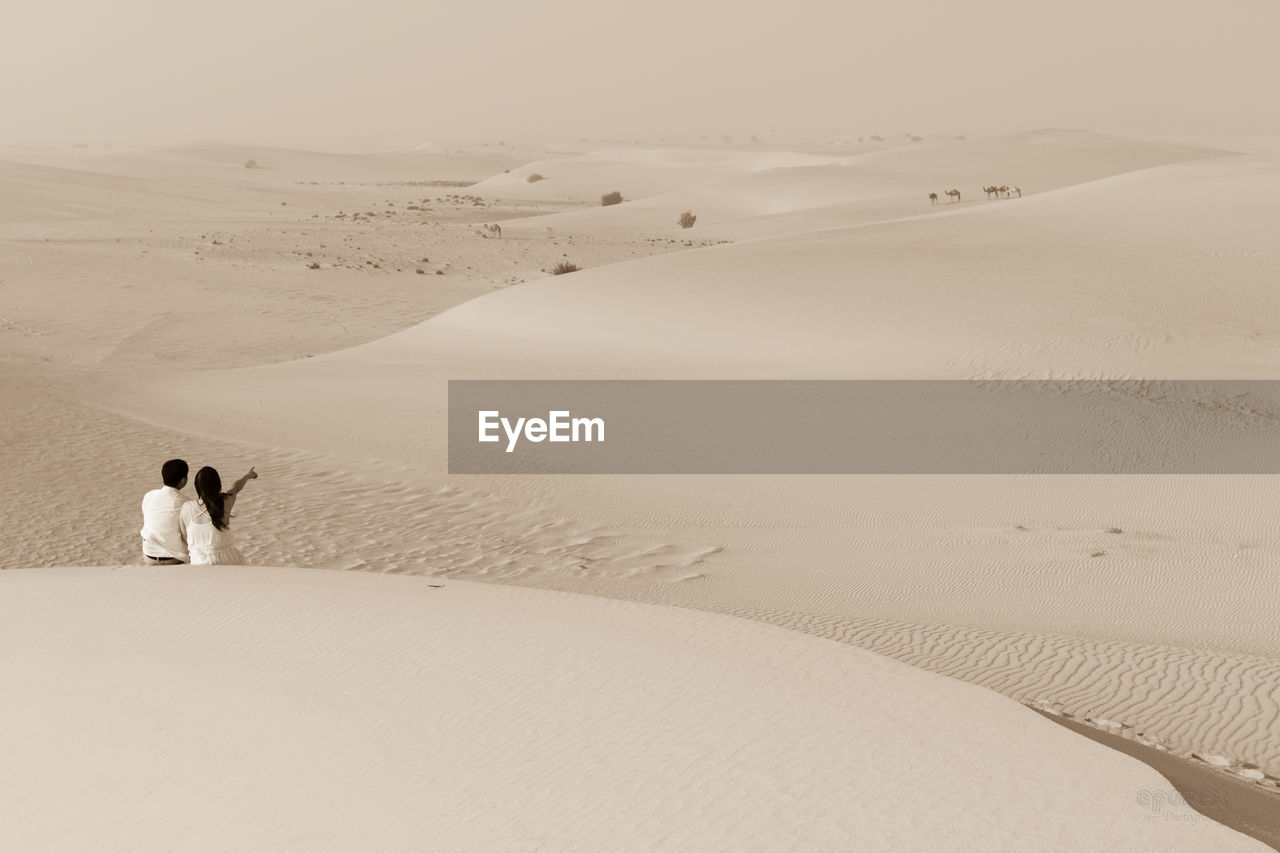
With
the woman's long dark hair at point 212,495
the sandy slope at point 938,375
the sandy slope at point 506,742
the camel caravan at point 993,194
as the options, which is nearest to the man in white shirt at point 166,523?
the woman's long dark hair at point 212,495

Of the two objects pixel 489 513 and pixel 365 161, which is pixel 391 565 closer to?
pixel 489 513

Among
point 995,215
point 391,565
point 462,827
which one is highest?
point 995,215

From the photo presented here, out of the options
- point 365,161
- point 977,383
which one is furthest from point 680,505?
point 365,161

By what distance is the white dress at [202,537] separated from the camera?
682 centimetres

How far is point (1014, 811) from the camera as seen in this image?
11.8 feet

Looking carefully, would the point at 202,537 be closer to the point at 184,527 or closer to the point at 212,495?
the point at 184,527

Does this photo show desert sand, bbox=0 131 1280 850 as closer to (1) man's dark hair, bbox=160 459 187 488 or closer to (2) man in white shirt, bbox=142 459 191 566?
(2) man in white shirt, bbox=142 459 191 566

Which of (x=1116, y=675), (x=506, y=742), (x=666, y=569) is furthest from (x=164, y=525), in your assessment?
(x=1116, y=675)

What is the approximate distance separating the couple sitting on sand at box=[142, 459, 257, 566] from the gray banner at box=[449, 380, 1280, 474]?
5161 millimetres

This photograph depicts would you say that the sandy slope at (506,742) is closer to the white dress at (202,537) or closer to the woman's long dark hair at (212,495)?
the woman's long dark hair at (212,495)

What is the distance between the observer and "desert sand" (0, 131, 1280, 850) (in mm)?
3760

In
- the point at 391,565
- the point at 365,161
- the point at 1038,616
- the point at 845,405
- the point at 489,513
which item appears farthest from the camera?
the point at 365,161

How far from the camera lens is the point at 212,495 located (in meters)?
6.54

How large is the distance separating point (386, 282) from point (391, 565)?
20441 mm
